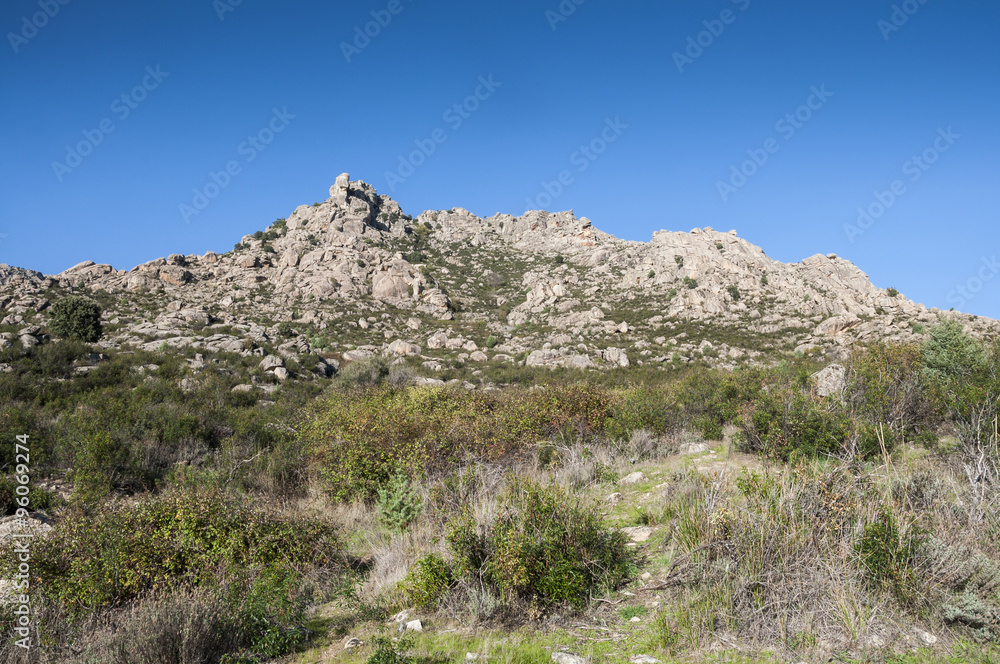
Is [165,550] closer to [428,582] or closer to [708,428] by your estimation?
[428,582]

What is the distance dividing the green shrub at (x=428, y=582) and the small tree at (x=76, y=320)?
38.7 metres

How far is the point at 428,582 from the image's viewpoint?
4.54 metres

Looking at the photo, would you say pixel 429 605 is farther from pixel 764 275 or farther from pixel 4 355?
pixel 764 275

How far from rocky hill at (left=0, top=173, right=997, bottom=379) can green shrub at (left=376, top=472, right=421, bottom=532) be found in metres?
26.0

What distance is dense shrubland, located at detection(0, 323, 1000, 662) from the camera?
3.63 meters

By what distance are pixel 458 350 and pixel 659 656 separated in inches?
1568

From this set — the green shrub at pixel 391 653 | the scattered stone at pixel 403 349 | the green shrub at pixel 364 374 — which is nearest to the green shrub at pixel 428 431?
the green shrub at pixel 391 653

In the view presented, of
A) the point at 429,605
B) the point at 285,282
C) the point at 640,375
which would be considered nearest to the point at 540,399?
the point at 429,605

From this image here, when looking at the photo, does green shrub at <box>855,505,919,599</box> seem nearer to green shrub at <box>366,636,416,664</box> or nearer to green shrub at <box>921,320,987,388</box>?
green shrub at <box>366,636,416,664</box>

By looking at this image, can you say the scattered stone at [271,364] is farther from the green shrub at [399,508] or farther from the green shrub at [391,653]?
the green shrub at [391,653]

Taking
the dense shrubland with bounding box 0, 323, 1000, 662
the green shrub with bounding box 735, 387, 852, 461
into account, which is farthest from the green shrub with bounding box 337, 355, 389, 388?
the green shrub with bounding box 735, 387, 852, 461

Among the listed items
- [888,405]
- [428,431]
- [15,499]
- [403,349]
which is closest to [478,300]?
[403,349]

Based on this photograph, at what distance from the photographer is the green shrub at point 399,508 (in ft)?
21.6

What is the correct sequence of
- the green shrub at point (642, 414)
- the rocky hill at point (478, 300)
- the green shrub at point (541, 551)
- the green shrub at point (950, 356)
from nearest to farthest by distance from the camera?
the green shrub at point (541, 551)
the green shrub at point (950, 356)
the green shrub at point (642, 414)
the rocky hill at point (478, 300)
